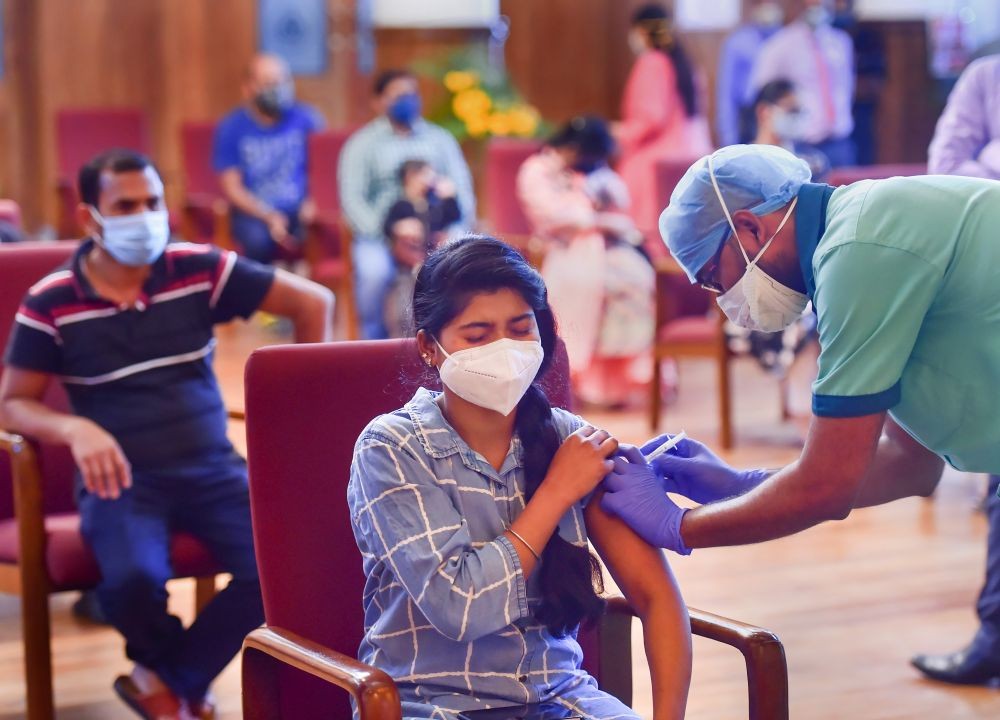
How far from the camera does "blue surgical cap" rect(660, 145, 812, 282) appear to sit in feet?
6.36

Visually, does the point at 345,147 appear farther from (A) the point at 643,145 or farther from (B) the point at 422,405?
(B) the point at 422,405

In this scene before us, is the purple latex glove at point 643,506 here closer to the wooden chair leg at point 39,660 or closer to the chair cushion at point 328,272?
the wooden chair leg at point 39,660

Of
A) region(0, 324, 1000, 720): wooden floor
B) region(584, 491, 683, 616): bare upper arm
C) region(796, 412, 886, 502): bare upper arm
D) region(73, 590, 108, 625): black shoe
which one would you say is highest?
region(796, 412, 886, 502): bare upper arm

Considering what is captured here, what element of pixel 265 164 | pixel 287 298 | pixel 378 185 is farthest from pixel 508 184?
pixel 287 298

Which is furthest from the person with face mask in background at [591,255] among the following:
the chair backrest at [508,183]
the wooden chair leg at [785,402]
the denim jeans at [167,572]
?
the denim jeans at [167,572]

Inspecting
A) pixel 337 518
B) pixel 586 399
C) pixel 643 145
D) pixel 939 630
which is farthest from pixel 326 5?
pixel 337 518

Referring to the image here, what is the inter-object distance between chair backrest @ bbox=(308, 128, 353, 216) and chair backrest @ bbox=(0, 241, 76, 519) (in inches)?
154

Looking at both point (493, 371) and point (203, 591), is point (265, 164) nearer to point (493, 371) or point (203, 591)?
point (203, 591)

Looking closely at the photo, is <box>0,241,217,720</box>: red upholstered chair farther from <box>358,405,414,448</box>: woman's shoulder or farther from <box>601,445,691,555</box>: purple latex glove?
<box>601,445,691,555</box>: purple latex glove

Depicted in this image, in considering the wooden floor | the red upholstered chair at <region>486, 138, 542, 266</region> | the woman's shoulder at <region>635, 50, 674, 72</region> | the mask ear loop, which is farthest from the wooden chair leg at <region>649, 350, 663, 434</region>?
the mask ear loop

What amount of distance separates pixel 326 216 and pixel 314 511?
509 centimetres

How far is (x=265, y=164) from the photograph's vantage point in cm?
741

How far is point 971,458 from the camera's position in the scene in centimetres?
195

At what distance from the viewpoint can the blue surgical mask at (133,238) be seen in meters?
2.92
